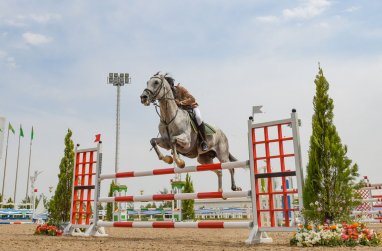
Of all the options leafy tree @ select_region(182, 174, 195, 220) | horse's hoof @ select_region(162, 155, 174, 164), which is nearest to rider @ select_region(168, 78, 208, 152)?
horse's hoof @ select_region(162, 155, 174, 164)

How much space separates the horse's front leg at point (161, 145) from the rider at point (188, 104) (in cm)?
75

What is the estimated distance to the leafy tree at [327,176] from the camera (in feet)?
16.4

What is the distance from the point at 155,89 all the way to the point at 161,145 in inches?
34.7

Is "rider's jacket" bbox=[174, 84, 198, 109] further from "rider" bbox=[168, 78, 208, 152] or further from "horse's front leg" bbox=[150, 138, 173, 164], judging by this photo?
"horse's front leg" bbox=[150, 138, 173, 164]

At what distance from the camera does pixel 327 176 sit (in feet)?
16.6

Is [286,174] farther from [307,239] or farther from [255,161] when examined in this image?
[307,239]

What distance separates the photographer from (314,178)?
5.09m

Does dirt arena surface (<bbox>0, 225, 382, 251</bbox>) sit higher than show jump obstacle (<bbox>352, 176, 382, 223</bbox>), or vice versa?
show jump obstacle (<bbox>352, 176, 382, 223</bbox>)

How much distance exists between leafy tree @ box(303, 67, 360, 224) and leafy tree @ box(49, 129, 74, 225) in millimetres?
5636

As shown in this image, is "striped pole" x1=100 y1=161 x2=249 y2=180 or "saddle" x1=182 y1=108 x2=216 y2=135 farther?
"saddle" x1=182 y1=108 x2=216 y2=135

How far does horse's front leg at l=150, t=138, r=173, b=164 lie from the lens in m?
5.59

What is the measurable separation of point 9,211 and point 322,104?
53.6ft

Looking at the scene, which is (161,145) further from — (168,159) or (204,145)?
Answer: (204,145)

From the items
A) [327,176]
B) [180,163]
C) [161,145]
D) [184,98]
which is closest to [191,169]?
[180,163]
